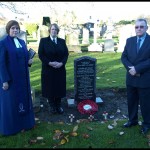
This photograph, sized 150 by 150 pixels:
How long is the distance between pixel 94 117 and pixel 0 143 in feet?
8.21

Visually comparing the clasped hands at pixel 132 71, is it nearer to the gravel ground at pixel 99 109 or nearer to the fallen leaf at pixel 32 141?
the gravel ground at pixel 99 109

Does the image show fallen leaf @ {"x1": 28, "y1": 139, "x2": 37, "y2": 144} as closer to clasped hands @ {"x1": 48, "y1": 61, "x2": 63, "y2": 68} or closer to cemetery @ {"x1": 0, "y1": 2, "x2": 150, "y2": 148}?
cemetery @ {"x1": 0, "y1": 2, "x2": 150, "y2": 148}

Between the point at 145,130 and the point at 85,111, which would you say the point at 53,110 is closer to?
the point at 85,111

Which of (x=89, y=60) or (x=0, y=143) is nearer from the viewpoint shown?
(x=0, y=143)

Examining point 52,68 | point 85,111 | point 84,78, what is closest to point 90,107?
point 85,111

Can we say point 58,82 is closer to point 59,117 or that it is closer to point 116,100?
point 59,117

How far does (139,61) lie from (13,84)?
241 cm

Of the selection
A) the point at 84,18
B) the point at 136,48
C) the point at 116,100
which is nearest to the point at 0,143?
the point at 136,48

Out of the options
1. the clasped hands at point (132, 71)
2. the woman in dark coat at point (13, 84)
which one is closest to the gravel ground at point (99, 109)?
the woman in dark coat at point (13, 84)

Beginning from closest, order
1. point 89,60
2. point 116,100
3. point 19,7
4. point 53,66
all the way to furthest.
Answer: point 53,66, point 89,60, point 116,100, point 19,7

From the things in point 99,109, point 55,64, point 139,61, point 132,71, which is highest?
point 139,61

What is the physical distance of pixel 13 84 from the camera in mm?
4938

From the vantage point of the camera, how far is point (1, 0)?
1262 centimetres

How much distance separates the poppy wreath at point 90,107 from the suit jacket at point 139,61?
1876 mm
